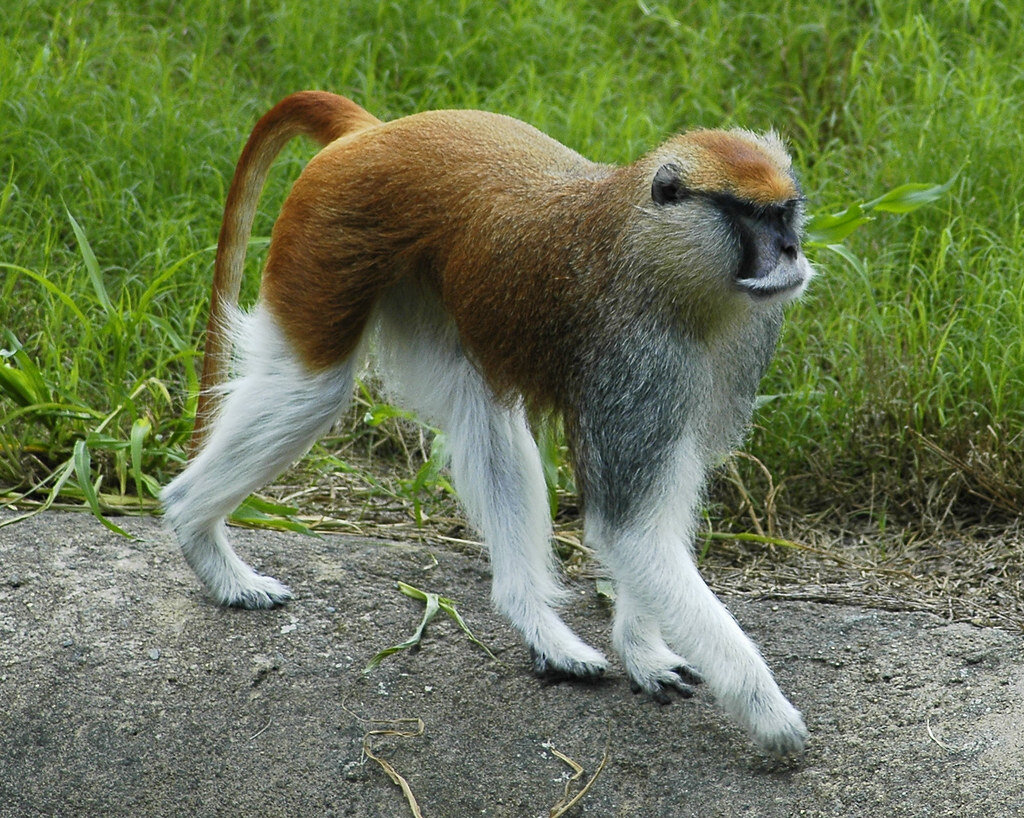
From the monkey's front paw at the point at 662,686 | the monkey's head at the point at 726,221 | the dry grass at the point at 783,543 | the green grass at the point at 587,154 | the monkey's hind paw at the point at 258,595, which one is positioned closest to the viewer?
the monkey's head at the point at 726,221

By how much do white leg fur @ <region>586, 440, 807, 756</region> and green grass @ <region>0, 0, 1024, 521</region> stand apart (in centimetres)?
135

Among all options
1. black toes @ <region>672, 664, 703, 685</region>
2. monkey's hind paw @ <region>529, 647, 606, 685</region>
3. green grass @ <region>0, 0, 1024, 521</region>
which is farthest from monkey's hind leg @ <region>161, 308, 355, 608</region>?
black toes @ <region>672, 664, 703, 685</region>

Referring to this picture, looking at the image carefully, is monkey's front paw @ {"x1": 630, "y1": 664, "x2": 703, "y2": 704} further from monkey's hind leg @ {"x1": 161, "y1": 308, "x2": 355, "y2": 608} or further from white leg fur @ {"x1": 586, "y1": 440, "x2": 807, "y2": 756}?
monkey's hind leg @ {"x1": 161, "y1": 308, "x2": 355, "y2": 608}

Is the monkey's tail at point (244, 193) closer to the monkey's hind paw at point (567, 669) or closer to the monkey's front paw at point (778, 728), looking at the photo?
the monkey's hind paw at point (567, 669)

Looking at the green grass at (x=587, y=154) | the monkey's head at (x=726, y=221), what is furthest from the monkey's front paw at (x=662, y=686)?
the green grass at (x=587, y=154)

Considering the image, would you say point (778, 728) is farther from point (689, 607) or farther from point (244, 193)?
point (244, 193)

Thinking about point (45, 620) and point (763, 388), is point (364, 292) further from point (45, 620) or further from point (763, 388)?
point (763, 388)

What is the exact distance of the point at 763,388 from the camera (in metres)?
4.27

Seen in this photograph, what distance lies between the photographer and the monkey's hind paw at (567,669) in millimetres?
3090

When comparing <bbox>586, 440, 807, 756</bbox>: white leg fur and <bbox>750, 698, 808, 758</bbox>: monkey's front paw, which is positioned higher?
<bbox>586, 440, 807, 756</bbox>: white leg fur

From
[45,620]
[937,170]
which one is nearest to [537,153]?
[45,620]

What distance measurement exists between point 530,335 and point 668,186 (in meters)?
0.49

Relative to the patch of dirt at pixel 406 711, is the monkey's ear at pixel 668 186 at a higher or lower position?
higher

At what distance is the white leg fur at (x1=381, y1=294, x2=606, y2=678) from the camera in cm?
320
